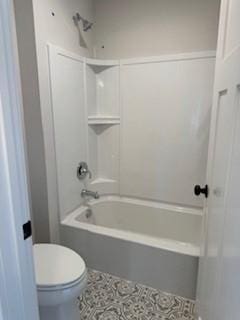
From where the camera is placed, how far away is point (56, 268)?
1.31m

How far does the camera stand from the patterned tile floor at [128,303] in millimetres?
1531

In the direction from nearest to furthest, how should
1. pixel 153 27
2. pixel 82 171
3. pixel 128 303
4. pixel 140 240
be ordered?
pixel 128 303 < pixel 140 240 < pixel 153 27 < pixel 82 171

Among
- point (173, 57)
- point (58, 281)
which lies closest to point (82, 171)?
point (58, 281)

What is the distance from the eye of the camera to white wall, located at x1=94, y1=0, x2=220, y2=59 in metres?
1.96

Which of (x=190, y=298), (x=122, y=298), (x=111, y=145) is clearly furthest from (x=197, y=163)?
(x=122, y=298)

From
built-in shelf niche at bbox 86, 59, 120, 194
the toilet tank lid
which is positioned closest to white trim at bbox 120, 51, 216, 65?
built-in shelf niche at bbox 86, 59, 120, 194

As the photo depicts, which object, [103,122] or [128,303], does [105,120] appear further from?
[128,303]

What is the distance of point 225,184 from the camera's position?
90cm

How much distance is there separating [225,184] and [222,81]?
469 mm

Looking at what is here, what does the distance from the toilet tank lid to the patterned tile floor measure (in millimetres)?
465

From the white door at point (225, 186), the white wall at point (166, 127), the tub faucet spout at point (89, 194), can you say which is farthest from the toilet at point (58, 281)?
the white wall at point (166, 127)

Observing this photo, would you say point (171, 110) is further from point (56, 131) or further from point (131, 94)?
point (56, 131)

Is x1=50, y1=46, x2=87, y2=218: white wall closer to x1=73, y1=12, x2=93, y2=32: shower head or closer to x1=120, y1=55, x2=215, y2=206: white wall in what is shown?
x1=73, y1=12, x2=93, y2=32: shower head

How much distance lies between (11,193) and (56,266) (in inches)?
31.9
